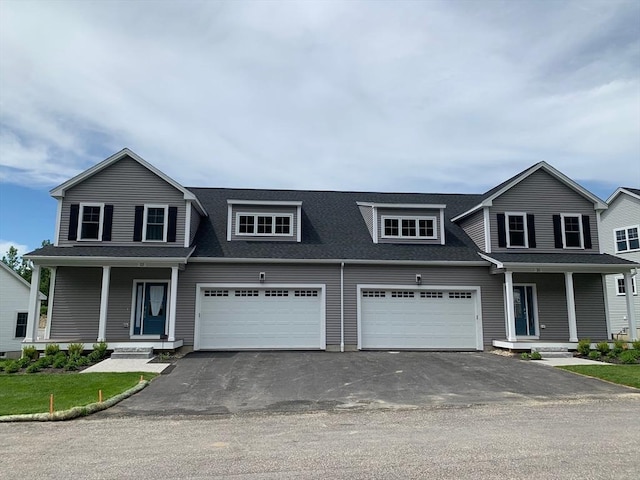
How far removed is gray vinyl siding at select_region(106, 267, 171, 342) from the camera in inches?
629

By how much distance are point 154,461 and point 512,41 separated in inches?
515

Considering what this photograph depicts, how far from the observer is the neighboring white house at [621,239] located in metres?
23.8

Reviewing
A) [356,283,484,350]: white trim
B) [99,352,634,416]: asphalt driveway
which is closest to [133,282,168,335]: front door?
[99,352,634,416]: asphalt driveway

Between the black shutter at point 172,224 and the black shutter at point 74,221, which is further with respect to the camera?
the black shutter at point 172,224

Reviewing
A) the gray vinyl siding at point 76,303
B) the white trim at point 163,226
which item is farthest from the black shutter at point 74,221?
the white trim at point 163,226

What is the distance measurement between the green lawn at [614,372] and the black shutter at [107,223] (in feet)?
51.5

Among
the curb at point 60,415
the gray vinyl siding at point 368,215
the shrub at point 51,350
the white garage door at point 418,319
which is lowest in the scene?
the curb at point 60,415

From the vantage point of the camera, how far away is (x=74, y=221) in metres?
16.5

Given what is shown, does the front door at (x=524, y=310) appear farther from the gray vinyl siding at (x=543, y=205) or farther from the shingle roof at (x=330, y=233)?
the shingle roof at (x=330, y=233)

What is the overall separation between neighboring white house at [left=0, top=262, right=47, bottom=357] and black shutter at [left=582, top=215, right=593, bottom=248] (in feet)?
93.0

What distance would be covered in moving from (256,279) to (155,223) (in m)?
4.37

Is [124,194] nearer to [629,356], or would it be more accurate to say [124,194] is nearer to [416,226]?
[416,226]

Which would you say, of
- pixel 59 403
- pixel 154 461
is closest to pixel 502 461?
pixel 154 461

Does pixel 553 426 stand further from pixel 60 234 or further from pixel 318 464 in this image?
pixel 60 234
